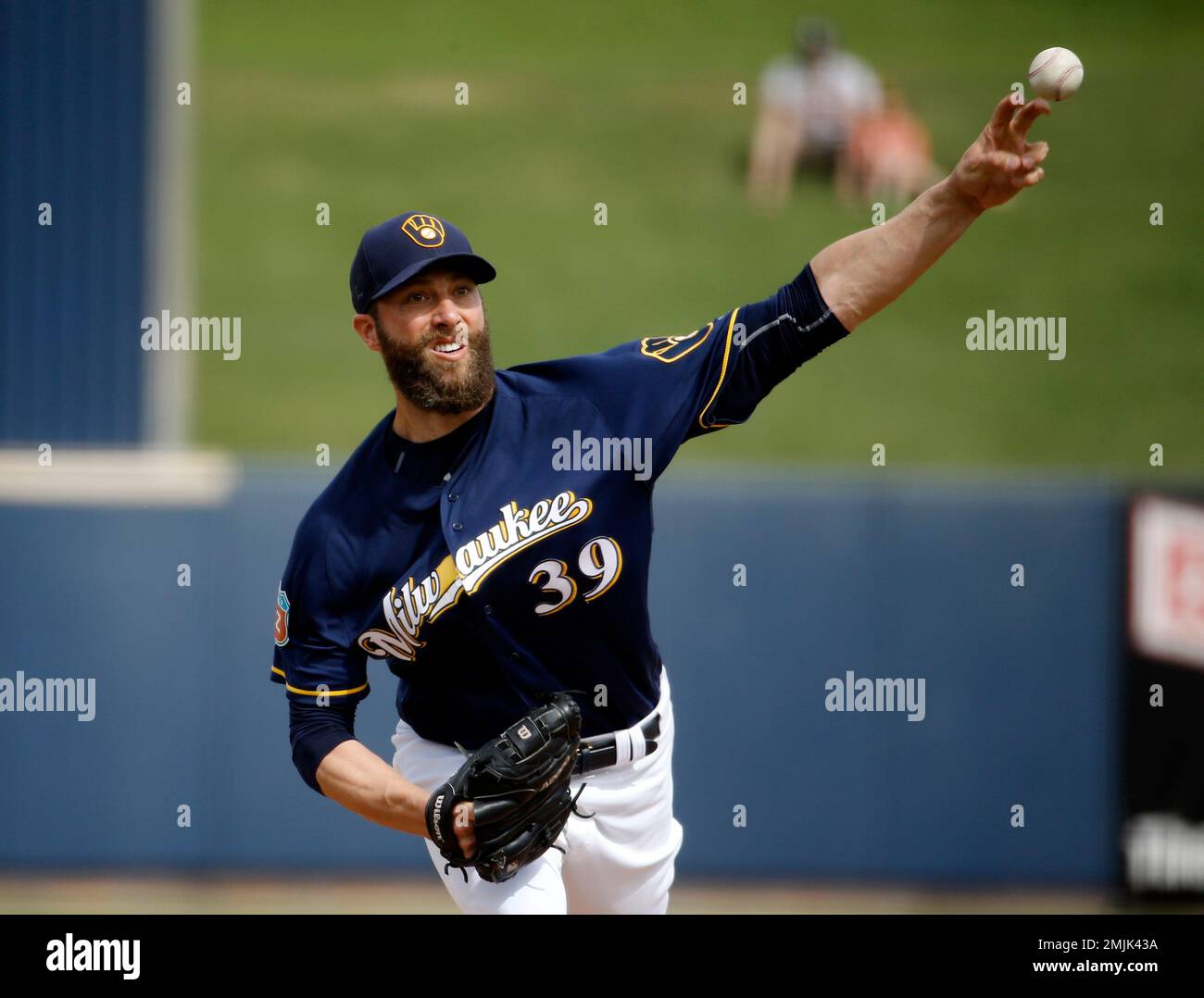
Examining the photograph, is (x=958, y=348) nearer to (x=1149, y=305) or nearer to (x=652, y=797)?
(x=1149, y=305)

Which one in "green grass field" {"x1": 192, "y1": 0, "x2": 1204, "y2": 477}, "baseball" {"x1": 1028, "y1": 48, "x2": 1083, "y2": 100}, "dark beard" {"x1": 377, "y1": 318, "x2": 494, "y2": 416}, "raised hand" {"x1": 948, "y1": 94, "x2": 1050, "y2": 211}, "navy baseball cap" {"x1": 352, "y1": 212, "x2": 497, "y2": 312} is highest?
"green grass field" {"x1": 192, "y1": 0, "x2": 1204, "y2": 477}

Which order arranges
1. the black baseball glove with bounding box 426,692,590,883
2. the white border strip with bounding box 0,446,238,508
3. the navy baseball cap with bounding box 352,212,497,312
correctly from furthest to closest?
1. the white border strip with bounding box 0,446,238,508
2. the navy baseball cap with bounding box 352,212,497,312
3. the black baseball glove with bounding box 426,692,590,883

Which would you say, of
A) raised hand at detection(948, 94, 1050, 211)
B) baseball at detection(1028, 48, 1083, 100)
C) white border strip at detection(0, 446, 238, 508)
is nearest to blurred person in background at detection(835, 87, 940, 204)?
white border strip at detection(0, 446, 238, 508)

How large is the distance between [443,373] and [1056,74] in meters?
1.39

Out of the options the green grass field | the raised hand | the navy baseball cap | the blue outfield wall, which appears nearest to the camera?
the raised hand

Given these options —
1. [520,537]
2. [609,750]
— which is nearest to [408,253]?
[520,537]

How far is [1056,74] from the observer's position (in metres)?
3.08

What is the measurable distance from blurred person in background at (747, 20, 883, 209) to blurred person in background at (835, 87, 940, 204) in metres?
0.08

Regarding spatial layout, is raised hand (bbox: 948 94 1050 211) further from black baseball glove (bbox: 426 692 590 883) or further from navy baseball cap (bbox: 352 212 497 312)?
black baseball glove (bbox: 426 692 590 883)

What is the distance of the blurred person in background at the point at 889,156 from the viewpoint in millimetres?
10211

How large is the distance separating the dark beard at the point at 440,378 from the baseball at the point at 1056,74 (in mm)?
1268

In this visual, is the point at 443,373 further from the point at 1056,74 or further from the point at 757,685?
the point at 757,685

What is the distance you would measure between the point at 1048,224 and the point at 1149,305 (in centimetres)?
92

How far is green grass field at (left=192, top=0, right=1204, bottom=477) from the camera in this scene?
380 inches
